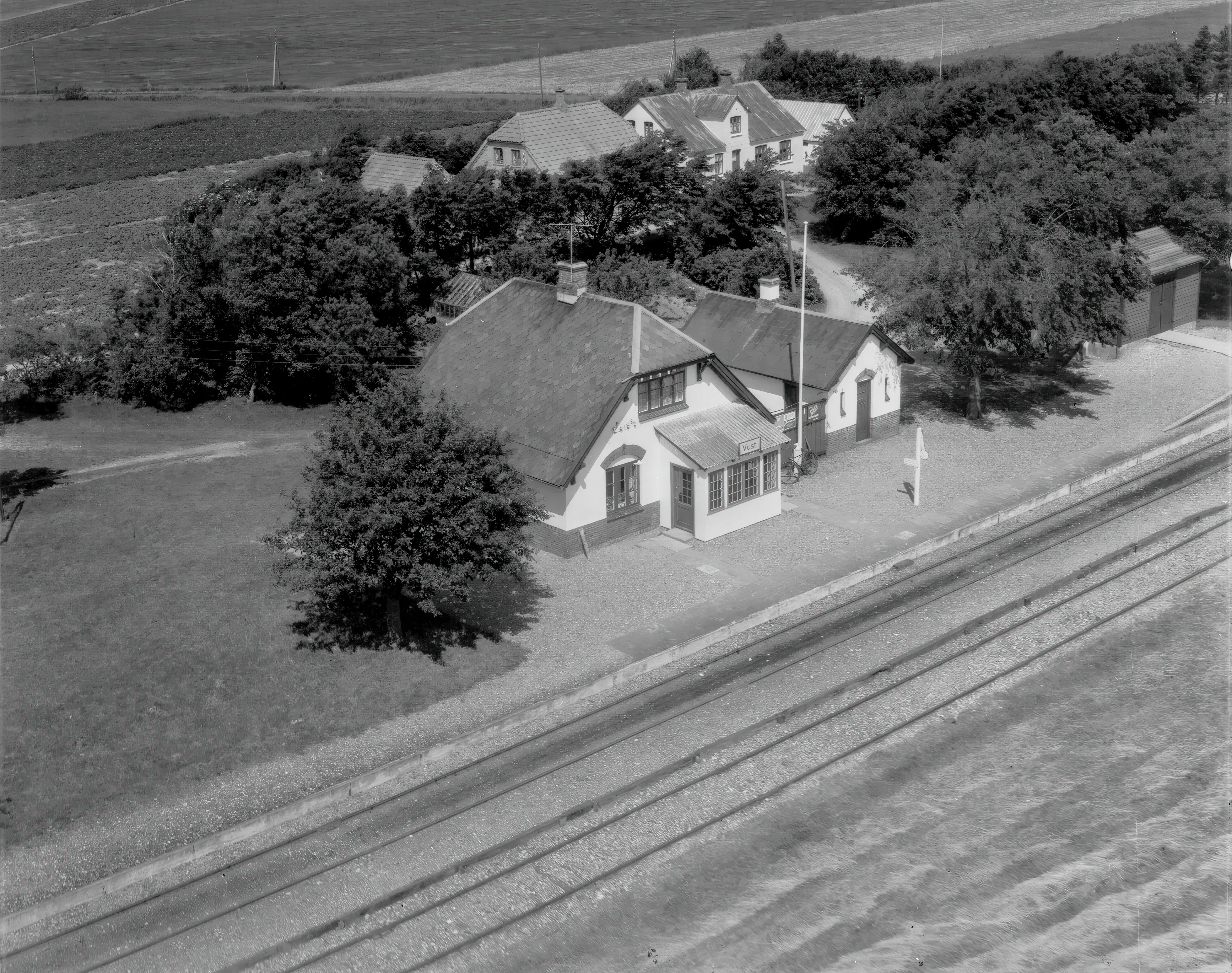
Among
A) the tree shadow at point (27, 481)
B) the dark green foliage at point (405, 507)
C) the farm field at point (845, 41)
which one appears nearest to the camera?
the dark green foliage at point (405, 507)

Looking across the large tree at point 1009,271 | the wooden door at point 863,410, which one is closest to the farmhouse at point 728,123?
the large tree at point 1009,271

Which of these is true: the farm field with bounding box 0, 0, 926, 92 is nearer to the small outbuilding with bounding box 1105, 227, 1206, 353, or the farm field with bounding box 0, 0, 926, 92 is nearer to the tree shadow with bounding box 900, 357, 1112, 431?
the small outbuilding with bounding box 1105, 227, 1206, 353

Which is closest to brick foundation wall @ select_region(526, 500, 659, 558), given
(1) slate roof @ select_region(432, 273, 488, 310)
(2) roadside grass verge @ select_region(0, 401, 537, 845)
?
(2) roadside grass verge @ select_region(0, 401, 537, 845)

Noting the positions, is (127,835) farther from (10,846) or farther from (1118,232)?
(1118,232)

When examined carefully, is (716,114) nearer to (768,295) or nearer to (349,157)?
(349,157)

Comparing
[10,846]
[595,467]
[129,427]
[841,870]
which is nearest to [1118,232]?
[595,467]

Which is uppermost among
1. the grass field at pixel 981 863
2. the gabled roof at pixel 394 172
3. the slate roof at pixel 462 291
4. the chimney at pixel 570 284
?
the gabled roof at pixel 394 172

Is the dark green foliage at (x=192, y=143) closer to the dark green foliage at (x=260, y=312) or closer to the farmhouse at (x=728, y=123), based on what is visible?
the farmhouse at (x=728, y=123)
